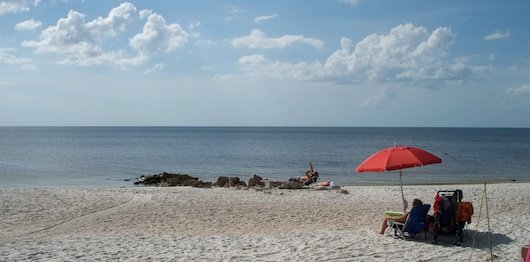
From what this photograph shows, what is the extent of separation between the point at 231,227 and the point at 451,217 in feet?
17.1

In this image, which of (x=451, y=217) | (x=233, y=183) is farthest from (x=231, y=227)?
(x=233, y=183)

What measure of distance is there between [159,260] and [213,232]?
305 cm

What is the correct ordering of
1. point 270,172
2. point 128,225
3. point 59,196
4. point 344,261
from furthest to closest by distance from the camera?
1. point 270,172
2. point 59,196
3. point 128,225
4. point 344,261

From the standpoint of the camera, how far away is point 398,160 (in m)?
10.5

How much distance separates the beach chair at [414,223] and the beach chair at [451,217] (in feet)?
0.72

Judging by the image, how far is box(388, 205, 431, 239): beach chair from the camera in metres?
10.1

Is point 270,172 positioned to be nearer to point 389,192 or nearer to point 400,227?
point 389,192

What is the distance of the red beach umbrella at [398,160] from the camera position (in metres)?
10.3

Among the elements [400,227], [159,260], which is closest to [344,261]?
[400,227]

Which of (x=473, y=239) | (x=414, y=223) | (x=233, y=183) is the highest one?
(x=414, y=223)

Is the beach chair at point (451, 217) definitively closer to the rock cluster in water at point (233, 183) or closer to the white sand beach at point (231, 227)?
the white sand beach at point (231, 227)

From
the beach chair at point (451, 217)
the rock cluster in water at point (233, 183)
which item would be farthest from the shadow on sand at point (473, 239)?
the rock cluster in water at point (233, 183)

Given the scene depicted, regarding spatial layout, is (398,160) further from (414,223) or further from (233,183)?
(233,183)

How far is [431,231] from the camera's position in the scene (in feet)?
34.4
